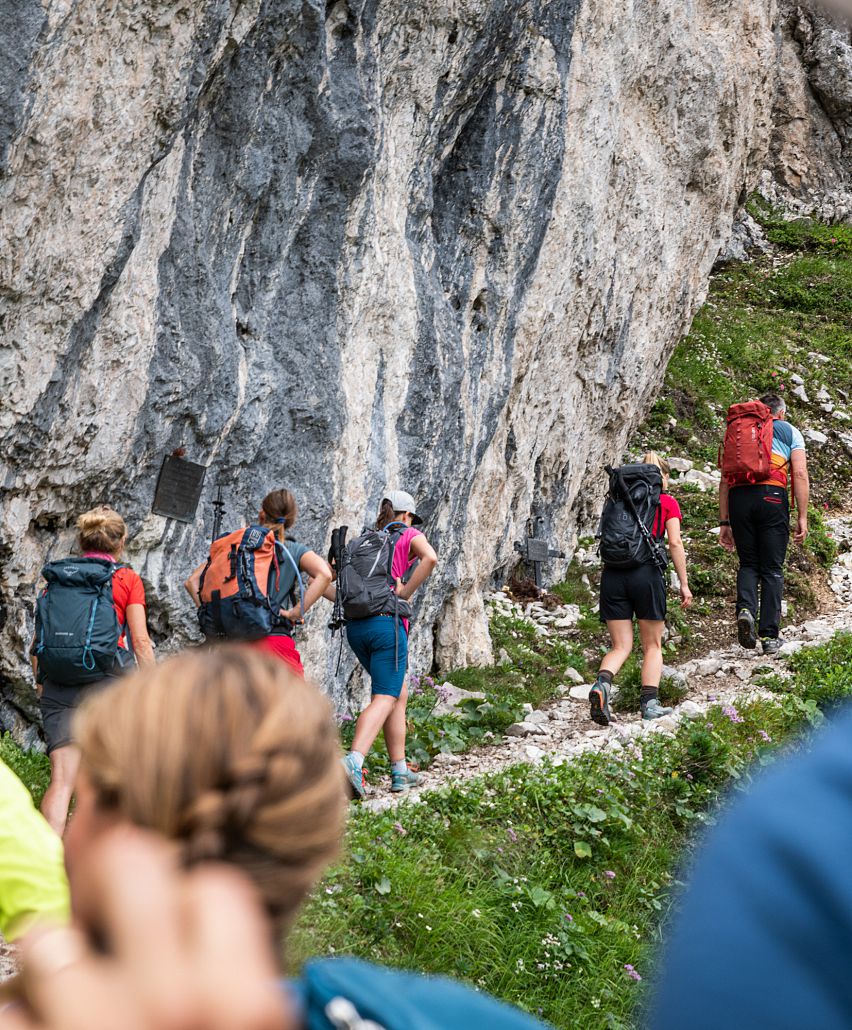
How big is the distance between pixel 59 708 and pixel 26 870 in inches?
167

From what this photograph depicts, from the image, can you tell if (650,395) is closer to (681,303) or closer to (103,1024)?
(681,303)

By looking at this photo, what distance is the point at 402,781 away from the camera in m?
7.82

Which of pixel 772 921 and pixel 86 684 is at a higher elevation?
pixel 772 921

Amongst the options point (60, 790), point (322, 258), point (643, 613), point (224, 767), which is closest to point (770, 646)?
point (643, 613)

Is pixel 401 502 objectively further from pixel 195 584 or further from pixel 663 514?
pixel 663 514

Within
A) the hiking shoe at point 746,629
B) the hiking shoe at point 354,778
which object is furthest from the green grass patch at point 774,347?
the hiking shoe at point 354,778

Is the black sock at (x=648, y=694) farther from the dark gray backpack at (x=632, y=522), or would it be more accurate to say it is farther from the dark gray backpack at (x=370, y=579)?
the dark gray backpack at (x=370, y=579)

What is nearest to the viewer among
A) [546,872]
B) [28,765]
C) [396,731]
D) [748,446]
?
[546,872]

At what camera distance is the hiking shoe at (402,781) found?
779 cm

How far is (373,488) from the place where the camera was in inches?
419

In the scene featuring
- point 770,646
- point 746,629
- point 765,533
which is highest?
point 765,533

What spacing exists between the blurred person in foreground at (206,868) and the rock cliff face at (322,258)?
20.1ft

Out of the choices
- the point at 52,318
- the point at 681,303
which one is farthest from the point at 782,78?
the point at 52,318

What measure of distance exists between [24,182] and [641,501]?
5.80 m
